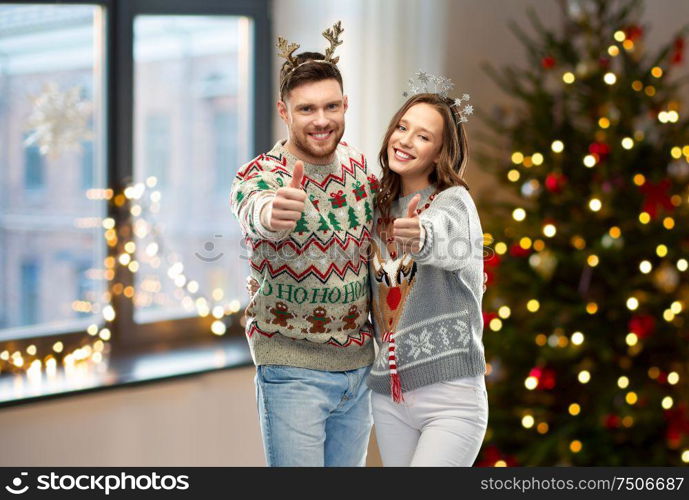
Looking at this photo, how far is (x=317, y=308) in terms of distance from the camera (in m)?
1.55

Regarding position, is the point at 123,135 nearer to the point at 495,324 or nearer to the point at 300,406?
the point at 495,324

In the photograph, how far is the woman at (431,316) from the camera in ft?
4.96

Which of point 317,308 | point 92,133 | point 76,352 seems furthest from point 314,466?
point 92,133

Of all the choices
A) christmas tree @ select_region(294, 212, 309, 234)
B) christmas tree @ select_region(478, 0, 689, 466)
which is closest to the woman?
christmas tree @ select_region(294, 212, 309, 234)

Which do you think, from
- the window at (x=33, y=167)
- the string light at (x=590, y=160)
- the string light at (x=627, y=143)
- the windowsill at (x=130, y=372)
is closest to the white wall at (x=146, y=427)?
the windowsill at (x=130, y=372)

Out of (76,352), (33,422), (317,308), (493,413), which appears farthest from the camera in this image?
(493,413)

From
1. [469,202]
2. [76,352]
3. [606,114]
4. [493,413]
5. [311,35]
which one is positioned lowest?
[493,413]

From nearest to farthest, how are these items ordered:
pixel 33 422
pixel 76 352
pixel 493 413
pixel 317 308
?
pixel 317 308
pixel 33 422
pixel 76 352
pixel 493 413

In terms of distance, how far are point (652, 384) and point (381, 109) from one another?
1.27 meters

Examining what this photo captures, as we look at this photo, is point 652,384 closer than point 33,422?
No

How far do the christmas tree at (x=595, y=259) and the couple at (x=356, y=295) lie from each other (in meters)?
1.25

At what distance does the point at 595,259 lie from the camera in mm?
2779

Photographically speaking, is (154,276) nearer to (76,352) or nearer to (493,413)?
(76,352)

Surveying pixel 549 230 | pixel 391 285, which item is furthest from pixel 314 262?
pixel 549 230
